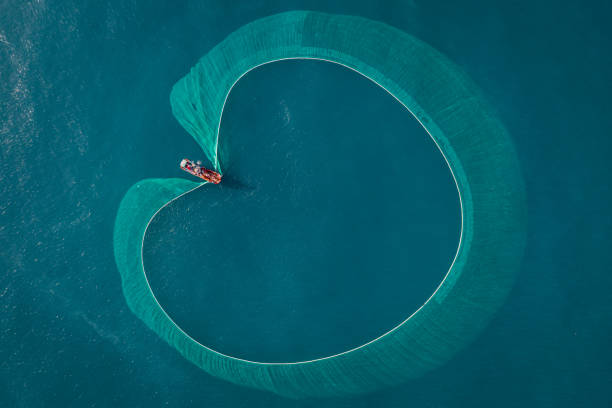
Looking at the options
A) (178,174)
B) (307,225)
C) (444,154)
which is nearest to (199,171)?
(178,174)

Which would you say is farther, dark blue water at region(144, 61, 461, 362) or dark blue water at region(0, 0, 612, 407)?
dark blue water at region(144, 61, 461, 362)

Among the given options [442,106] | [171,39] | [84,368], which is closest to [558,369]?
[442,106]

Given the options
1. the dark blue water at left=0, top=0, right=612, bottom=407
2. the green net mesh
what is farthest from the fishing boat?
the dark blue water at left=0, top=0, right=612, bottom=407

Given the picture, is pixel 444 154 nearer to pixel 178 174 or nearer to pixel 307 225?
pixel 307 225

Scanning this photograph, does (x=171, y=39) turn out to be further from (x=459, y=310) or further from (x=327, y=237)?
(x=459, y=310)

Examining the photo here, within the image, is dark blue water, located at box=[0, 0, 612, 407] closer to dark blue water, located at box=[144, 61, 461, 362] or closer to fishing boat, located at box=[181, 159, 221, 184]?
dark blue water, located at box=[144, 61, 461, 362]

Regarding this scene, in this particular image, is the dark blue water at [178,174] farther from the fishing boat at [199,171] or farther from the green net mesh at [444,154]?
the fishing boat at [199,171]
